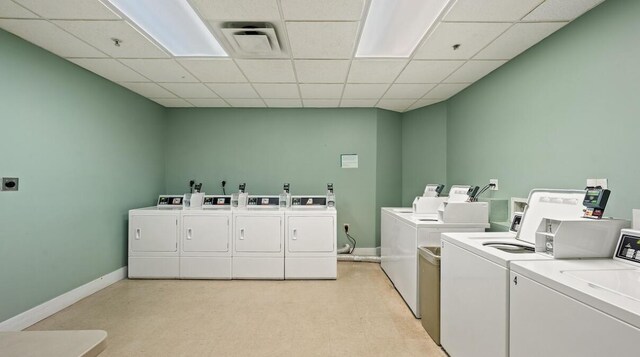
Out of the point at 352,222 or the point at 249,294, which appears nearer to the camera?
the point at 249,294

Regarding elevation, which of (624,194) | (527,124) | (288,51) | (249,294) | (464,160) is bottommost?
(249,294)

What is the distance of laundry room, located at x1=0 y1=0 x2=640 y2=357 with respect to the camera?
160 cm

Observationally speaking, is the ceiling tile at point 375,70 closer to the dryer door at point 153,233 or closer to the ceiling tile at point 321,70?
the ceiling tile at point 321,70

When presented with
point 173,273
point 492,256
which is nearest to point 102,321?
point 173,273

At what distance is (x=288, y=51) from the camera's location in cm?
252

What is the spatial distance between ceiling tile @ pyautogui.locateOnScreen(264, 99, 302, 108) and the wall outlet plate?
8.97ft

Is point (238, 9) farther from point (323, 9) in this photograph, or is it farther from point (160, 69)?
point (160, 69)

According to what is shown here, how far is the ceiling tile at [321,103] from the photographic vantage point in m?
4.11

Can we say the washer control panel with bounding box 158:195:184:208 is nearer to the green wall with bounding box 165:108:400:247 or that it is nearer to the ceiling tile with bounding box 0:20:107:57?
the green wall with bounding box 165:108:400:247

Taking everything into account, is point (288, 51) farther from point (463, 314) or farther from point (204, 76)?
point (463, 314)

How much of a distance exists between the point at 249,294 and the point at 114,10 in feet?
9.23

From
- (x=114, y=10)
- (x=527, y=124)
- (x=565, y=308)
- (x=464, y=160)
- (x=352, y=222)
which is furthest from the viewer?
(x=352, y=222)

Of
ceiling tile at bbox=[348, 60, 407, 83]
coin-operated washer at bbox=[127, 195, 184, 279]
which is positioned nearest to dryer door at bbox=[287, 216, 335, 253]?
coin-operated washer at bbox=[127, 195, 184, 279]

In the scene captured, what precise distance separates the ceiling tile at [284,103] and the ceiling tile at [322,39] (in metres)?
1.54
